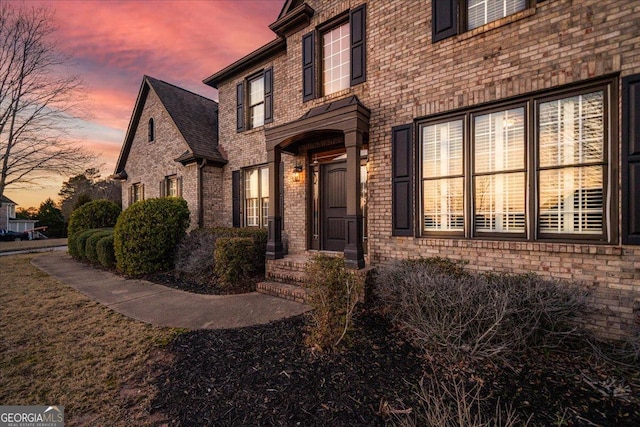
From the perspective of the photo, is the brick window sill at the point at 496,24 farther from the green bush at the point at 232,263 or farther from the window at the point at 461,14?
the green bush at the point at 232,263

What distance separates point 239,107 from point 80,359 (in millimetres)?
8156

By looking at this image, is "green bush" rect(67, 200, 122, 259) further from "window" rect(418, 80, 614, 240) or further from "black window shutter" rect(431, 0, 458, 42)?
"black window shutter" rect(431, 0, 458, 42)

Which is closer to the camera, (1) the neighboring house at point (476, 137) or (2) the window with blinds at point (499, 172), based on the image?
(1) the neighboring house at point (476, 137)

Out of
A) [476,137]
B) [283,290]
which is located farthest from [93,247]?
[476,137]

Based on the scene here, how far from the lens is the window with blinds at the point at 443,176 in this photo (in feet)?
15.1

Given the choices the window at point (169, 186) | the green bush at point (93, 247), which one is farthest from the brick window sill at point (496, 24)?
the green bush at point (93, 247)

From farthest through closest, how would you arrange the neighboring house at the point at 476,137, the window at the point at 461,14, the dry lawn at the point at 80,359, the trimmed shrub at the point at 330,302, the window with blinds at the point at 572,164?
the window at the point at 461,14, the window with blinds at the point at 572,164, the neighboring house at the point at 476,137, the trimmed shrub at the point at 330,302, the dry lawn at the point at 80,359

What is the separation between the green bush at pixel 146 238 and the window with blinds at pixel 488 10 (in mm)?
8537

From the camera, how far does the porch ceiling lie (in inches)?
202

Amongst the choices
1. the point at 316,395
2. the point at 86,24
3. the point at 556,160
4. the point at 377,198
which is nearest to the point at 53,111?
the point at 86,24

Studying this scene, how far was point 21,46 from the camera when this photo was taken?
40.5ft

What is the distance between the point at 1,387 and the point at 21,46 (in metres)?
17.3

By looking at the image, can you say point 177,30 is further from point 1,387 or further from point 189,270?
point 1,387

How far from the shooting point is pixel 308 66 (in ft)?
22.3
